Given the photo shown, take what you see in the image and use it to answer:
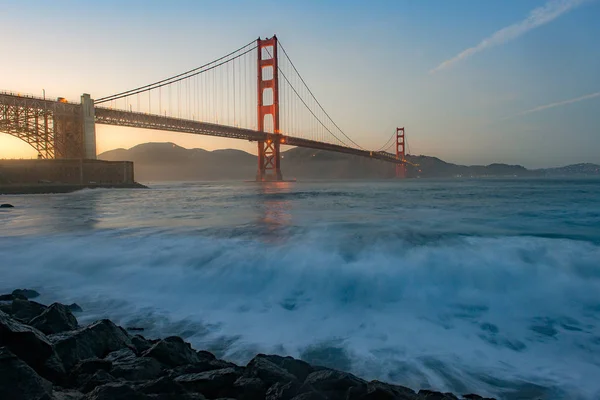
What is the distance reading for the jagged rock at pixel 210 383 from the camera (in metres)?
1.96

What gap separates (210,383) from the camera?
6.51 feet

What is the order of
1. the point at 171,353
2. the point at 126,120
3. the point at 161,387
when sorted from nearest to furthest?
the point at 161,387 → the point at 171,353 → the point at 126,120

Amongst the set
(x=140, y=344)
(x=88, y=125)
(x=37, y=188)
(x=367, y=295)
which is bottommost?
(x=367, y=295)

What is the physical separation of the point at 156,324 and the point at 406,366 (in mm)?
2100

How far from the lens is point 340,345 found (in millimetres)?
3053

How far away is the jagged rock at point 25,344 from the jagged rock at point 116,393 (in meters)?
0.51

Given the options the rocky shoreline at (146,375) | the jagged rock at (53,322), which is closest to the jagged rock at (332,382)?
the rocky shoreline at (146,375)

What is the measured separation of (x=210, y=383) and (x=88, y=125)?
34.5 metres

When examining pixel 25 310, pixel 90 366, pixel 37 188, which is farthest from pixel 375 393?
pixel 37 188

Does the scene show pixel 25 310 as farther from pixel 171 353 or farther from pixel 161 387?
pixel 161 387

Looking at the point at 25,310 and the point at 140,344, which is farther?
the point at 25,310

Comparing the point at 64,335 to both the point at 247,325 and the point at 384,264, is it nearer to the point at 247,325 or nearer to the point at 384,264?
the point at 247,325

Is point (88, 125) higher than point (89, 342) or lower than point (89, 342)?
higher

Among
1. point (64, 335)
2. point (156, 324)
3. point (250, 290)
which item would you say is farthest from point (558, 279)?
point (64, 335)
